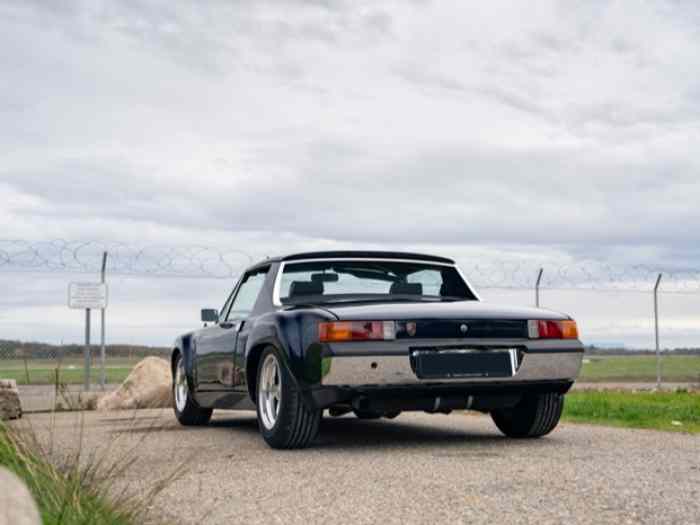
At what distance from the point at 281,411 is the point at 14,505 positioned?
16.0ft

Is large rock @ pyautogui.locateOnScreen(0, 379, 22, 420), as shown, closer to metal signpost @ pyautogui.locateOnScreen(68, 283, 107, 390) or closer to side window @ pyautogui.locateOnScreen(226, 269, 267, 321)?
side window @ pyautogui.locateOnScreen(226, 269, 267, 321)

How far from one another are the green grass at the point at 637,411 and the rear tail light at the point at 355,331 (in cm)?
361

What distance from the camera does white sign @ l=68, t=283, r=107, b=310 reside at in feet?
56.6

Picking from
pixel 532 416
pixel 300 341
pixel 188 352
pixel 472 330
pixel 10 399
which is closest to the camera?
→ pixel 300 341

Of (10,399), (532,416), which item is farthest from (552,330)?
(10,399)

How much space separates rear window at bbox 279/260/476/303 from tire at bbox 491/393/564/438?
1.02 m

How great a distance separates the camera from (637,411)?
11.4 meters

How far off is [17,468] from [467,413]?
8.17m

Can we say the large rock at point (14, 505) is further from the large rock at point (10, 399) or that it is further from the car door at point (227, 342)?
the large rock at point (10, 399)

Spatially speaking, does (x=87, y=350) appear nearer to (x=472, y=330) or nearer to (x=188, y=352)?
(x=188, y=352)

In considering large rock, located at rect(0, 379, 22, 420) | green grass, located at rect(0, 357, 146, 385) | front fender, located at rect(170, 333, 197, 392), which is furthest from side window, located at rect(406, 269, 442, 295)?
large rock, located at rect(0, 379, 22, 420)

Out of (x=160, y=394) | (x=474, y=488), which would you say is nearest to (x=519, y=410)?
(x=474, y=488)

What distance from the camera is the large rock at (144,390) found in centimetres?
1423

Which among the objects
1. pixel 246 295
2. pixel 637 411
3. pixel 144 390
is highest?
pixel 246 295
